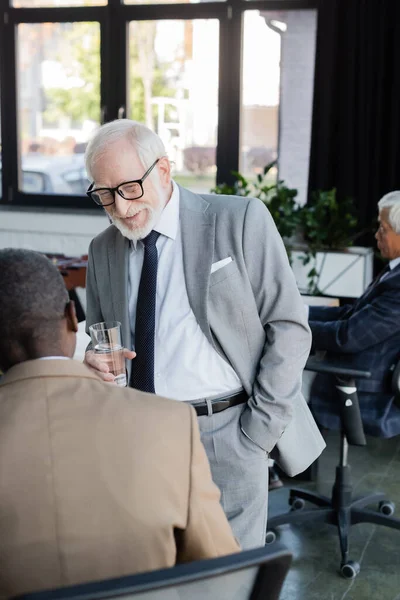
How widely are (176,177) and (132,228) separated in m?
4.51

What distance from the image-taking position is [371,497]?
3477 mm

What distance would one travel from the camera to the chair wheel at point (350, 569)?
305cm

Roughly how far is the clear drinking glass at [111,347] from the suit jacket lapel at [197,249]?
203 mm

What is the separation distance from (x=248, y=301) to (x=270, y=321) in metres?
0.08

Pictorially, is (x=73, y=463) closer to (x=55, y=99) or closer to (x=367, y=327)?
(x=367, y=327)

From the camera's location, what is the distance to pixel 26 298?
1.20 meters

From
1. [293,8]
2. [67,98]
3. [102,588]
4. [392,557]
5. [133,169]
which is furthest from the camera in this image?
[67,98]

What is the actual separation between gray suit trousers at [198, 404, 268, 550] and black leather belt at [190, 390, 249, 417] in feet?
0.04

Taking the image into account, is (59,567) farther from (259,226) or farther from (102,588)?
(259,226)

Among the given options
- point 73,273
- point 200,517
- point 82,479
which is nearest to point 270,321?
point 200,517

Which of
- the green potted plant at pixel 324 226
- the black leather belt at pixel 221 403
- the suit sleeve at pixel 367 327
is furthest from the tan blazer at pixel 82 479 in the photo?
the green potted plant at pixel 324 226

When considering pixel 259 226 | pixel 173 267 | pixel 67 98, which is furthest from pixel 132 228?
pixel 67 98

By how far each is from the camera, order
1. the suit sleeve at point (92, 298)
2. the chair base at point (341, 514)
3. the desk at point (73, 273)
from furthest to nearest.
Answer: the desk at point (73, 273), the chair base at point (341, 514), the suit sleeve at point (92, 298)

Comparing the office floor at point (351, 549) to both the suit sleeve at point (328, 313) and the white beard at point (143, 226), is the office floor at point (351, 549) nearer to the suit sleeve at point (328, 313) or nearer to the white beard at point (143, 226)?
the suit sleeve at point (328, 313)
